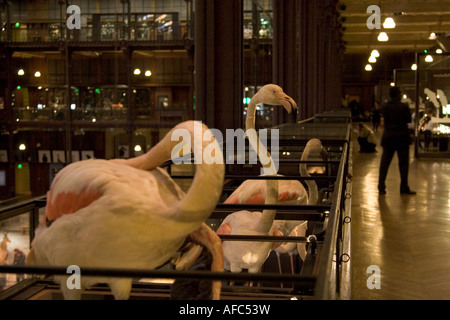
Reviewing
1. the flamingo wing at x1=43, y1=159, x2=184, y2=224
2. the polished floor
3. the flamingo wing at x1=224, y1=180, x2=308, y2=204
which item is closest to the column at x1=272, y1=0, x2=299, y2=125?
the polished floor

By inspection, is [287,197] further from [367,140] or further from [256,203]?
[367,140]

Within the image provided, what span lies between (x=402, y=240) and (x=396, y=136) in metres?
3.55

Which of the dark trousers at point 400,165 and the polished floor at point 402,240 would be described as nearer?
the polished floor at point 402,240

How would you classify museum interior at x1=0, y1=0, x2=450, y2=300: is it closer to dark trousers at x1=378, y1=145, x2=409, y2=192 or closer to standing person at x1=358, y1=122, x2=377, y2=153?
dark trousers at x1=378, y1=145, x2=409, y2=192

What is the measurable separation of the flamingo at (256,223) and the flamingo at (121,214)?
1.54m

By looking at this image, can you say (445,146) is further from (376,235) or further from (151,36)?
(151,36)

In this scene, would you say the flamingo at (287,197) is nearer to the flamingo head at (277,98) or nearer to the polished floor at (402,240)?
the polished floor at (402,240)

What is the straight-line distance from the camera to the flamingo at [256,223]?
3.57 m

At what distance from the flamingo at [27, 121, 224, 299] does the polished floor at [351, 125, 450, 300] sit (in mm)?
2848

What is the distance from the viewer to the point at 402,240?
21.9 ft

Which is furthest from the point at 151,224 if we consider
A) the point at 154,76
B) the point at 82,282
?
the point at 154,76

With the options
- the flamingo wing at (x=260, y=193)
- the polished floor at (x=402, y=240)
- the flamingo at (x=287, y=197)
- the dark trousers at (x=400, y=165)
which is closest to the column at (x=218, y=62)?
the polished floor at (x=402, y=240)

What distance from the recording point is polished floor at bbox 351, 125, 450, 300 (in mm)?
4938

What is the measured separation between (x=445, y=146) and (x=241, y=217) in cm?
1357
